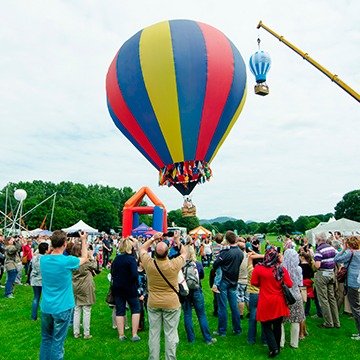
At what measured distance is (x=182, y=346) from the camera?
6.35m

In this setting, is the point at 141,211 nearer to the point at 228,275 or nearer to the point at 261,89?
the point at 261,89

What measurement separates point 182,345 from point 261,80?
12688 millimetres

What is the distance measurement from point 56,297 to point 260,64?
1421cm

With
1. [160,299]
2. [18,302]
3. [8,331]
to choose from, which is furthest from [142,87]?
[160,299]

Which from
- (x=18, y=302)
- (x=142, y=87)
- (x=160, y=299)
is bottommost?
(x=18, y=302)

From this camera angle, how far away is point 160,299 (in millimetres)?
5141

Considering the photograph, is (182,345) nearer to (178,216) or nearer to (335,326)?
(335,326)

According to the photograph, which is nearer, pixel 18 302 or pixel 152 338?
pixel 152 338

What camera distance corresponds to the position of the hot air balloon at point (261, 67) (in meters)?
16.3

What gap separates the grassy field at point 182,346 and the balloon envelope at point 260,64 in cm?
1110

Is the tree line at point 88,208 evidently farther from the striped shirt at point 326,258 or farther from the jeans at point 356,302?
the jeans at point 356,302

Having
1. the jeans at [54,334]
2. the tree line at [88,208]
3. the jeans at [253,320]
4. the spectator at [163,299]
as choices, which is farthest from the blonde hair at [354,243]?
the tree line at [88,208]

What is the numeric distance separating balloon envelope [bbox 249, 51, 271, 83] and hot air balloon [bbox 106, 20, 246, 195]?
0.62 meters

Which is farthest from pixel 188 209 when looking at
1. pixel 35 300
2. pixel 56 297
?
pixel 56 297
